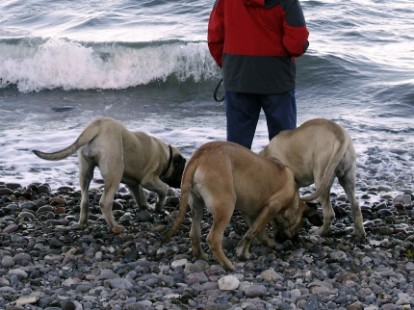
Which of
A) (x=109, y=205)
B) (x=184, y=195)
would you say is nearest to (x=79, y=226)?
(x=109, y=205)

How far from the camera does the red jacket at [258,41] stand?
8414 millimetres

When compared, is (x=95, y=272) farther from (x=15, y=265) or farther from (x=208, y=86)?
(x=208, y=86)

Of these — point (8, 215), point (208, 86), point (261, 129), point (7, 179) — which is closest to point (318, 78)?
point (208, 86)

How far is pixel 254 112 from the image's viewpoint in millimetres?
9180

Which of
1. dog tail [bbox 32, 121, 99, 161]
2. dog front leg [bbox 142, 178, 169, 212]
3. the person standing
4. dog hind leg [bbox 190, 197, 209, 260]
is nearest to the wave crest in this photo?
the person standing

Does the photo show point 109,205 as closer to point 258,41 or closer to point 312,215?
point 312,215

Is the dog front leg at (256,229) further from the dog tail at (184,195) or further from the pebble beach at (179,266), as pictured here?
the dog tail at (184,195)

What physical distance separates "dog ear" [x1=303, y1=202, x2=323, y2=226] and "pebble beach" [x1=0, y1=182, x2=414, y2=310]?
8 cm

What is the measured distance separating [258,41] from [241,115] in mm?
883

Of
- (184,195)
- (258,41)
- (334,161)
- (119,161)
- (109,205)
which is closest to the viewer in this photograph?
(184,195)

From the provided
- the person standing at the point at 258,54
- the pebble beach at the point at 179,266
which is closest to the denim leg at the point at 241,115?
the person standing at the point at 258,54

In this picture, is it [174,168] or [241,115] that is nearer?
[174,168]

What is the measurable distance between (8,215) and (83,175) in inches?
43.3

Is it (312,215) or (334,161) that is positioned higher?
(334,161)
